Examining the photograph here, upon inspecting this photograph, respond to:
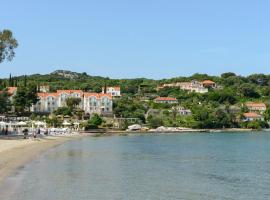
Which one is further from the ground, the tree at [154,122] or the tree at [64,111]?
the tree at [64,111]

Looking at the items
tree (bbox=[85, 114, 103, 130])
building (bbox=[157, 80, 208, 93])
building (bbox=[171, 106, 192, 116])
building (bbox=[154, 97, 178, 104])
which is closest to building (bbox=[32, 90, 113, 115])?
tree (bbox=[85, 114, 103, 130])

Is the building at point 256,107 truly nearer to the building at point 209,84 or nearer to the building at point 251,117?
the building at point 251,117

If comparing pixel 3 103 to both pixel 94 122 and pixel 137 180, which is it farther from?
pixel 137 180

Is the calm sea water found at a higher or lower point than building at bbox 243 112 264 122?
lower

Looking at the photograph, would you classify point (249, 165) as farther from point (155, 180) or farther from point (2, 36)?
point (2, 36)

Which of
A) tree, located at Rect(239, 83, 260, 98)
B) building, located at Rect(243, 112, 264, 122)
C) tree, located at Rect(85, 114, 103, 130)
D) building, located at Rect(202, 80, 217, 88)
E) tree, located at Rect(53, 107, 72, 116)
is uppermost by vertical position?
building, located at Rect(202, 80, 217, 88)

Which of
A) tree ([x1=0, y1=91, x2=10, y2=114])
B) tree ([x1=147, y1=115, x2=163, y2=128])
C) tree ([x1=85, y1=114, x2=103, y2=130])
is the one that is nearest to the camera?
tree ([x1=0, y1=91, x2=10, y2=114])

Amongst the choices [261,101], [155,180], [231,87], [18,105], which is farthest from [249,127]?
[155,180]

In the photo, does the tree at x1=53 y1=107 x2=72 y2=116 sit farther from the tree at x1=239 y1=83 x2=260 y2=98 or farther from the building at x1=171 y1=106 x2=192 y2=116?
the tree at x1=239 y1=83 x2=260 y2=98

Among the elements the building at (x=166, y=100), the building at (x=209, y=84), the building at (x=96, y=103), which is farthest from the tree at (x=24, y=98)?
the building at (x=209, y=84)

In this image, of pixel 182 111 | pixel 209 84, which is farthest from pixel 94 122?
pixel 209 84

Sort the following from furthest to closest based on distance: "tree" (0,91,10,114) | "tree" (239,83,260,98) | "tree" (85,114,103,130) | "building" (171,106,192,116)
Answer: "tree" (239,83,260,98)
"building" (171,106,192,116)
"tree" (85,114,103,130)
"tree" (0,91,10,114)

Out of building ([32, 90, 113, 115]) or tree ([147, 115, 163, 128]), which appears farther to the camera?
building ([32, 90, 113, 115])

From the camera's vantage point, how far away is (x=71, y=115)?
114375 millimetres
